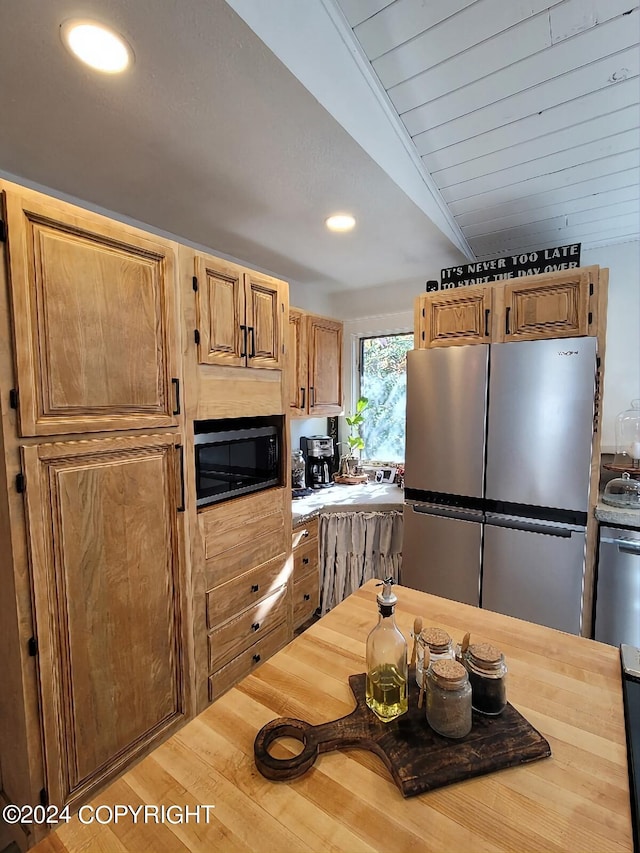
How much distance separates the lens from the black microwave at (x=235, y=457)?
1.73m

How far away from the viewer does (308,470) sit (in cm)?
318

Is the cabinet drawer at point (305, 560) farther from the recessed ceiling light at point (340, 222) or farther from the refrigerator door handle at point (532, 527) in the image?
the recessed ceiling light at point (340, 222)

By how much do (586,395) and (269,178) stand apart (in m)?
1.81

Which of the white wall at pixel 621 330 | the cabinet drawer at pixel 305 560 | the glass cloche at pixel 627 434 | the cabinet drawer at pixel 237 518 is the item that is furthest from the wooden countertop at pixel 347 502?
the white wall at pixel 621 330

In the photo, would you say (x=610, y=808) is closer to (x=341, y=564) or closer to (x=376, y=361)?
(x=341, y=564)

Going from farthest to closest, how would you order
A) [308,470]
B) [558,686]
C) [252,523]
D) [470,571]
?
[308,470], [470,571], [252,523], [558,686]

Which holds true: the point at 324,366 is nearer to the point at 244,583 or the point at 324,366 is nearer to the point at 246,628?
the point at 244,583

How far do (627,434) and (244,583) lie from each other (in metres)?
Answer: 2.49

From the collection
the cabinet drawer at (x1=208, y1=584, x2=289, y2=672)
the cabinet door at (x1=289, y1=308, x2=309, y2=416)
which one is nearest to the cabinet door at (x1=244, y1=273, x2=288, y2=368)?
the cabinet door at (x1=289, y1=308, x2=309, y2=416)

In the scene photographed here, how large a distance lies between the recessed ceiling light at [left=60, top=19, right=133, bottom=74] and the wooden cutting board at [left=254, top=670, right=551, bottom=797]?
1660 millimetres

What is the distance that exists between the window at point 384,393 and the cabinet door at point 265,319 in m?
1.53

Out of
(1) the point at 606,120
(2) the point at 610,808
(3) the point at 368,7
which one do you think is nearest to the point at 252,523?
(2) the point at 610,808

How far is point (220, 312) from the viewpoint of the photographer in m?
1.72
